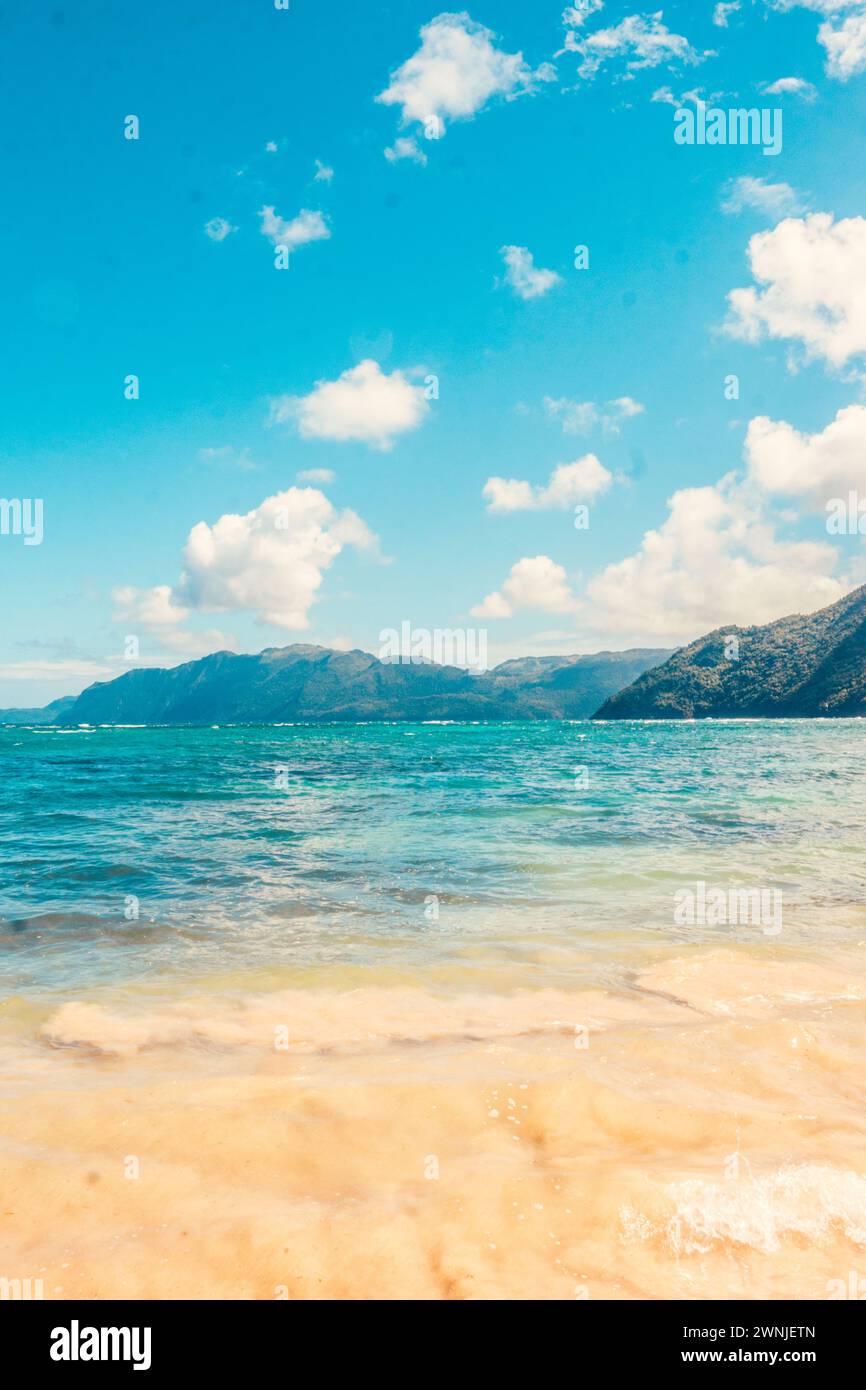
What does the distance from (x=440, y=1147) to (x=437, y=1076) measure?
93 cm

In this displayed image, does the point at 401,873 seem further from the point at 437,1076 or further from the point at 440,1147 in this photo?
the point at 440,1147

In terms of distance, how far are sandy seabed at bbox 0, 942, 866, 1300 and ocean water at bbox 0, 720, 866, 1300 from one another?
0.07 feet

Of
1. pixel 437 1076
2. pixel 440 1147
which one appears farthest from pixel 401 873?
pixel 440 1147

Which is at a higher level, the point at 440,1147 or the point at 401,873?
the point at 440,1147

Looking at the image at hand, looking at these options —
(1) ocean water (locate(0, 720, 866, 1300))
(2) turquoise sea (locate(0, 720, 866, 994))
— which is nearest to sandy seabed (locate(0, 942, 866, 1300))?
(1) ocean water (locate(0, 720, 866, 1300))

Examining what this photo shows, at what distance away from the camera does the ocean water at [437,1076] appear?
11.7 feet

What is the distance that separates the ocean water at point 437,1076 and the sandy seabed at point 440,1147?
0.9 inches

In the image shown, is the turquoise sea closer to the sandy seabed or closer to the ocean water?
the ocean water

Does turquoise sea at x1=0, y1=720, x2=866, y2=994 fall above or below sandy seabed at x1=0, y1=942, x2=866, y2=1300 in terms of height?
below

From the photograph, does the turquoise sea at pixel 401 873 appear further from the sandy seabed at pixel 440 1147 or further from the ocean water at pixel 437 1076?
the sandy seabed at pixel 440 1147

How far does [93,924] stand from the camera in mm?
11031

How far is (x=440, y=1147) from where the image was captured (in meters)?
4.63

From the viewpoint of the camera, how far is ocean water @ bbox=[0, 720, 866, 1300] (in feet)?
11.7
